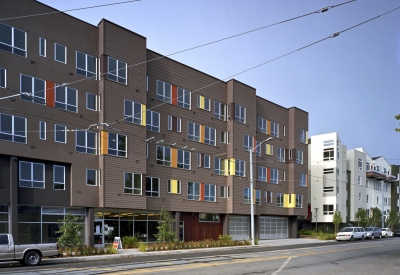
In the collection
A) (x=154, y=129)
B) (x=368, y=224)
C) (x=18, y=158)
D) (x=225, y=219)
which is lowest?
(x=368, y=224)

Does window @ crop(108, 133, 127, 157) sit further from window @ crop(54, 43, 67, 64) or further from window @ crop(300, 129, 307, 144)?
window @ crop(300, 129, 307, 144)

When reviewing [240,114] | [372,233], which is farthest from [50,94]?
[372,233]

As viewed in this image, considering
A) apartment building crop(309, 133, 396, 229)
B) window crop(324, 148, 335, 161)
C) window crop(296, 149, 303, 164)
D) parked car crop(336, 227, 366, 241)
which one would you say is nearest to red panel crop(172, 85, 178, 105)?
window crop(296, 149, 303, 164)

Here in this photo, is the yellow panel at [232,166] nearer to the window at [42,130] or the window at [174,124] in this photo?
the window at [174,124]

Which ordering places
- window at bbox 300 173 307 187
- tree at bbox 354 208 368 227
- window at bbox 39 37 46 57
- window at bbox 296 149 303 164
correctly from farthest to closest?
tree at bbox 354 208 368 227 < window at bbox 300 173 307 187 < window at bbox 296 149 303 164 < window at bbox 39 37 46 57

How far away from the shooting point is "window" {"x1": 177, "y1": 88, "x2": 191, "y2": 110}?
41522mm

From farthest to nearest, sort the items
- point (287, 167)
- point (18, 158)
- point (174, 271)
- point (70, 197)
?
point (287, 167)
point (70, 197)
point (18, 158)
point (174, 271)

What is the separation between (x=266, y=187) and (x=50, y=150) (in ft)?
91.5

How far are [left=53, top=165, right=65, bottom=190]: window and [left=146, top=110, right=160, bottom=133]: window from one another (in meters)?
9.00

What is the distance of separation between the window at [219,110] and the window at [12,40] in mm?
20719

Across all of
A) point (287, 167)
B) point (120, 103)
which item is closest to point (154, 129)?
point (120, 103)

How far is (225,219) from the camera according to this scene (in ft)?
149

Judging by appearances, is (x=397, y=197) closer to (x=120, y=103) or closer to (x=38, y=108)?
(x=120, y=103)

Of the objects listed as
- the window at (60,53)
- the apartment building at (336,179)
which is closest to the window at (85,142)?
the window at (60,53)
